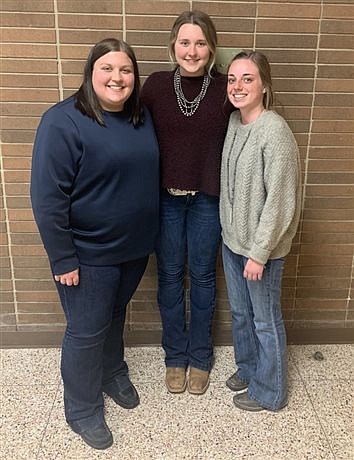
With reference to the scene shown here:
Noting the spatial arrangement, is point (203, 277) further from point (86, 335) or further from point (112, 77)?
point (112, 77)

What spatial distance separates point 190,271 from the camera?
2.15 m

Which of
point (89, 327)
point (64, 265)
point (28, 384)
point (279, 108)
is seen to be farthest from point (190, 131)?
point (28, 384)

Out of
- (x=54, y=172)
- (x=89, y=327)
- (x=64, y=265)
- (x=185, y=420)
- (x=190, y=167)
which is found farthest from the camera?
(x=185, y=420)

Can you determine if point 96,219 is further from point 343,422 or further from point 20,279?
point 343,422

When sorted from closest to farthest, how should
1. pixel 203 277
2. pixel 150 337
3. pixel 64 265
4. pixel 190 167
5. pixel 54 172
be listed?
1. pixel 54 172
2. pixel 64 265
3. pixel 190 167
4. pixel 203 277
5. pixel 150 337

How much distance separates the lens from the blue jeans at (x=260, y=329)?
1918mm

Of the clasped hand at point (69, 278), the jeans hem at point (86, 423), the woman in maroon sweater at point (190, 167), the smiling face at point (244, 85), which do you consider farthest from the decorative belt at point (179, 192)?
the jeans hem at point (86, 423)

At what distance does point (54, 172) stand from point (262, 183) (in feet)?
2.23

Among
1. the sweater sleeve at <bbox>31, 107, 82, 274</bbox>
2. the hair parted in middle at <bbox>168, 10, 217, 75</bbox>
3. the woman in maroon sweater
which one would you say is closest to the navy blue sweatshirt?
the sweater sleeve at <bbox>31, 107, 82, 274</bbox>

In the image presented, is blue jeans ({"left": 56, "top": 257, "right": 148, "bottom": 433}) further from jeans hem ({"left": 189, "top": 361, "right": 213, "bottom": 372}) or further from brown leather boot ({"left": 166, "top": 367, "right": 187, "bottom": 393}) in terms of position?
jeans hem ({"left": 189, "top": 361, "right": 213, "bottom": 372})

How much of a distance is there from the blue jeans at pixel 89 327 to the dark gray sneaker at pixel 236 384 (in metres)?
0.56

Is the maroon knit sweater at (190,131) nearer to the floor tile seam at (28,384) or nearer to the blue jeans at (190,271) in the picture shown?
the blue jeans at (190,271)

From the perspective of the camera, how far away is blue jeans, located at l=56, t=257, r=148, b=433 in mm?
1758

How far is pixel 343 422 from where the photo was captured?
199 cm
